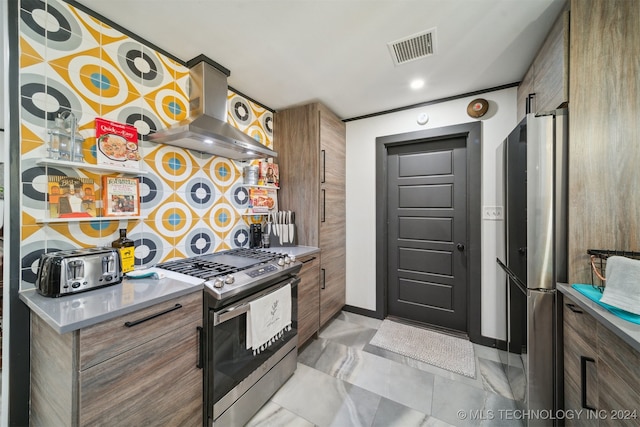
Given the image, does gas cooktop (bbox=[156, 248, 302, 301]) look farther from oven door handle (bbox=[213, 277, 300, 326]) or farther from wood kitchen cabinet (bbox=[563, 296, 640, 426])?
wood kitchen cabinet (bbox=[563, 296, 640, 426])

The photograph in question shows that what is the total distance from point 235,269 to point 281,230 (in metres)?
0.90

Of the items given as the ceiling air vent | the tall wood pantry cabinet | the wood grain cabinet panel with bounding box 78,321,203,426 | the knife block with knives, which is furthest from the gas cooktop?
the ceiling air vent

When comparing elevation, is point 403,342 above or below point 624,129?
below

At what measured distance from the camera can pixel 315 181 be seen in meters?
2.36

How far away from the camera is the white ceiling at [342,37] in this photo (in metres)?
1.29

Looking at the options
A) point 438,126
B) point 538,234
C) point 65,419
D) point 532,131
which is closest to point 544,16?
point 532,131

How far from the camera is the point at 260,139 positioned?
246 cm

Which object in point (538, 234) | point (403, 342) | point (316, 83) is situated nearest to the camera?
point (538, 234)

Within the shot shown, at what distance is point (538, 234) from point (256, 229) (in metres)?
2.11

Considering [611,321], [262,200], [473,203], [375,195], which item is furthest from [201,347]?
[473,203]

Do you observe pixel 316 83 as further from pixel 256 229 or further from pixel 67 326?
pixel 67 326

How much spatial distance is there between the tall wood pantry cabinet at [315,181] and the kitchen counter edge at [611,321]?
176 cm

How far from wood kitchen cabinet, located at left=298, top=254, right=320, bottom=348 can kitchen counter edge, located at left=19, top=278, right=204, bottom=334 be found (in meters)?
1.00

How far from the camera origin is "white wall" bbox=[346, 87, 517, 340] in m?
2.15
